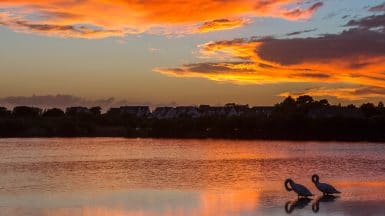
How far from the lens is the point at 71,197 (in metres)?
18.9

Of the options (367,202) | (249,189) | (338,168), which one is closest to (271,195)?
(249,189)

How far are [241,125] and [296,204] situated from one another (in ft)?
210

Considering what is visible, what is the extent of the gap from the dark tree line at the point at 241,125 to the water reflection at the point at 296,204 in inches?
2121

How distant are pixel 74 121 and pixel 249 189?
7156 centimetres

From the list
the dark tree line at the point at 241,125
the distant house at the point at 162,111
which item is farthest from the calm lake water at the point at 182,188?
the distant house at the point at 162,111

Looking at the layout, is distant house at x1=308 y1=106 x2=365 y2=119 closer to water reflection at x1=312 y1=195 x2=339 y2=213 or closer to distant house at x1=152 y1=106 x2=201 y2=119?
distant house at x1=152 y1=106 x2=201 y2=119

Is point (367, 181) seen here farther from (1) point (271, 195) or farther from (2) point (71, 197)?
(2) point (71, 197)

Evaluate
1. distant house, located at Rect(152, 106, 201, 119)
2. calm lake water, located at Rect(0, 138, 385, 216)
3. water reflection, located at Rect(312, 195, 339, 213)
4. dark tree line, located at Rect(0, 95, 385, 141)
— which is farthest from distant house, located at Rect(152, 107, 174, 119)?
water reflection, located at Rect(312, 195, 339, 213)

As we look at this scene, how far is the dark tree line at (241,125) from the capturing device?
71.2 metres

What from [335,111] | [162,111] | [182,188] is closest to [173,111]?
[162,111]

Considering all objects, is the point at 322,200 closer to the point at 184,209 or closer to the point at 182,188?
the point at 184,209

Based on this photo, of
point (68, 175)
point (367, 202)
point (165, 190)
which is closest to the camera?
point (367, 202)

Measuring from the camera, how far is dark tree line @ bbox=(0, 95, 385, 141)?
2803 inches

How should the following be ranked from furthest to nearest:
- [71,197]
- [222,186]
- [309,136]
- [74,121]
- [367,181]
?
[74,121] < [309,136] < [367,181] < [222,186] < [71,197]
